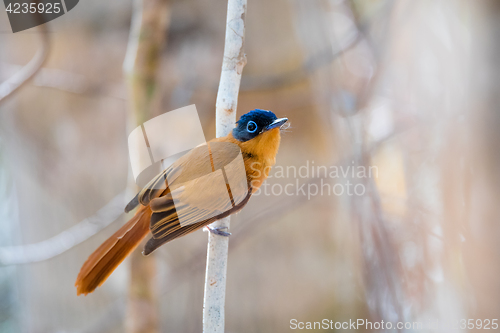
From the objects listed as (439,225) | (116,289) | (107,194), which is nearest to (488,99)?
(439,225)

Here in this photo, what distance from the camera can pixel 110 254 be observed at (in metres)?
1.36

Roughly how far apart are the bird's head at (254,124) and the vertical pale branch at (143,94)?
0.92m

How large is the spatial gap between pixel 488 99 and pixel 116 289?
3.06m

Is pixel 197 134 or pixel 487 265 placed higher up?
pixel 197 134

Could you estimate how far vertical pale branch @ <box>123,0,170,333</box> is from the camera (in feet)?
7.13

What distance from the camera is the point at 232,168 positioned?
1441mm

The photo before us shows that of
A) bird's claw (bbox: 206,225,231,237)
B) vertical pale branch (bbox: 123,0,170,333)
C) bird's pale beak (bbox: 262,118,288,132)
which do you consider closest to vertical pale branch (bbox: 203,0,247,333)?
bird's claw (bbox: 206,225,231,237)

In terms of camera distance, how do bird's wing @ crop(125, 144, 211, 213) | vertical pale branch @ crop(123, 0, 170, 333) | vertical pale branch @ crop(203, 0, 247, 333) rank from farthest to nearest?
vertical pale branch @ crop(123, 0, 170, 333) < bird's wing @ crop(125, 144, 211, 213) < vertical pale branch @ crop(203, 0, 247, 333)

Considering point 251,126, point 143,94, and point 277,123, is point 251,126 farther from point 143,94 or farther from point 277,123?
point 143,94

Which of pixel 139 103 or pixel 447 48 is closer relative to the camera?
pixel 447 48

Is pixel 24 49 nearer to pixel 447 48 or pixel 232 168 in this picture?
pixel 232 168

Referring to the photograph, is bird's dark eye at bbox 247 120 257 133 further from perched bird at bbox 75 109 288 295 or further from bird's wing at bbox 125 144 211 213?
bird's wing at bbox 125 144 211 213

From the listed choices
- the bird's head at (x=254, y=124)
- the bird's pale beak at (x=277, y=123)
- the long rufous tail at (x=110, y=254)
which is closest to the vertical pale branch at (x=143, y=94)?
the long rufous tail at (x=110, y=254)

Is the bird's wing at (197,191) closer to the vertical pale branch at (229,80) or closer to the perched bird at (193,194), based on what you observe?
the perched bird at (193,194)
